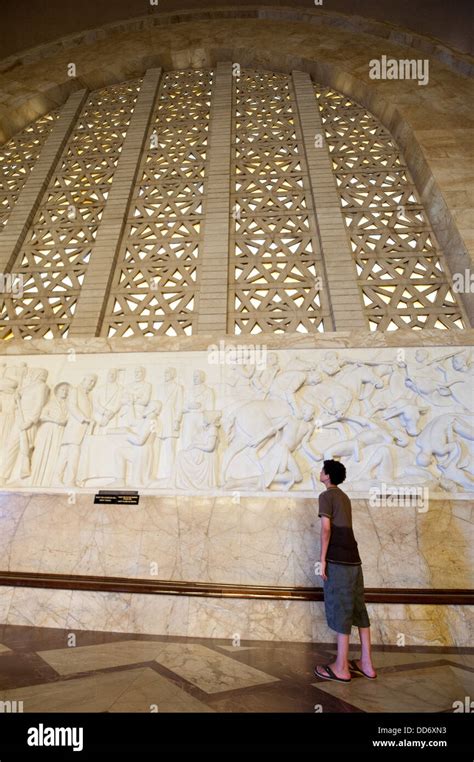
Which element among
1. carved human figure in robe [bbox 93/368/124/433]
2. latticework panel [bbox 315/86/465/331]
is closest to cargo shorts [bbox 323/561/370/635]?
carved human figure in robe [bbox 93/368/124/433]

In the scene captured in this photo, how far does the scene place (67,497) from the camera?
4.82m

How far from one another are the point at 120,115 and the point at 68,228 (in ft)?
11.6

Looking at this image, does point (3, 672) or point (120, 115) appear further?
point (120, 115)

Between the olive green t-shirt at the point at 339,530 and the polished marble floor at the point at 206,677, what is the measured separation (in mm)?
694

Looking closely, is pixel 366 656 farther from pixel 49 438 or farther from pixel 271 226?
pixel 271 226

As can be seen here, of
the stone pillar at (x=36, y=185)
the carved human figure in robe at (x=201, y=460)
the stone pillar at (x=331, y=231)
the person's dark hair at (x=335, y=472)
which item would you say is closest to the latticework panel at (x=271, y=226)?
the stone pillar at (x=331, y=231)

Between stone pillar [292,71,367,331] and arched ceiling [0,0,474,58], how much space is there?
3166 millimetres

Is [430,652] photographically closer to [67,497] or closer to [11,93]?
[67,497]

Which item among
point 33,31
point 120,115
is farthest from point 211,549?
point 33,31

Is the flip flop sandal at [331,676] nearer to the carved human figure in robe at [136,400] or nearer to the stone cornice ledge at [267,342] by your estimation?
the carved human figure in robe at [136,400]

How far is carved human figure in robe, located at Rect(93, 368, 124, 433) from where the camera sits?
5.14 meters

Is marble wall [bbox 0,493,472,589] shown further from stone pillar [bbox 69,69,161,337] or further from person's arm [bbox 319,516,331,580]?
stone pillar [bbox 69,69,161,337]
